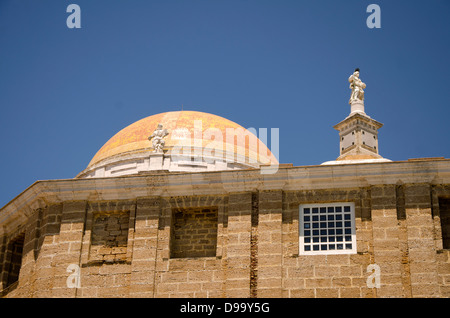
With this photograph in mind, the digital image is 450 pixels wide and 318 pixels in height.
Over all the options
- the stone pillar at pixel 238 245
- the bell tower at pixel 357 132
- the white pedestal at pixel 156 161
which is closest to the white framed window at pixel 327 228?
the stone pillar at pixel 238 245

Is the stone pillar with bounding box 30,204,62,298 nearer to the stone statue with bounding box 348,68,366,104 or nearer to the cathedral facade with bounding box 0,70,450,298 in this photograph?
the cathedral facade with bounding box 0,70,450,298

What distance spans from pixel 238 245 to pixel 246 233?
50 cm

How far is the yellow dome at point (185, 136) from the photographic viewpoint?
47438 millimetres

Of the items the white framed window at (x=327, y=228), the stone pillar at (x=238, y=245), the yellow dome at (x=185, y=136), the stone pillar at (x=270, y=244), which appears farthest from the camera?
the yellow dome at (x=185, y=136)

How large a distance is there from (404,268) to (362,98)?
1681cm

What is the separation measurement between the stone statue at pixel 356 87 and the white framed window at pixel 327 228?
1317 cm

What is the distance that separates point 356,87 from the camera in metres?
41.9

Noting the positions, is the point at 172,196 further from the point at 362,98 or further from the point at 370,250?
the point at 362,98

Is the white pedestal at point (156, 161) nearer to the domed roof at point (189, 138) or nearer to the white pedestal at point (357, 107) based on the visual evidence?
the domed roof at point (189, 138)

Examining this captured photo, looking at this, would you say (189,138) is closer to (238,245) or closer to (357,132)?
(357,132)

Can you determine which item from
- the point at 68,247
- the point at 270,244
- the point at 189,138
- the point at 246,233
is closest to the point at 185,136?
the point at 189,138

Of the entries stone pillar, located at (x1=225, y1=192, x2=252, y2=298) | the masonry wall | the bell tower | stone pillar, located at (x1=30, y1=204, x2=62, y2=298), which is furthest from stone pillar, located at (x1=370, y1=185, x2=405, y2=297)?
the bell tower

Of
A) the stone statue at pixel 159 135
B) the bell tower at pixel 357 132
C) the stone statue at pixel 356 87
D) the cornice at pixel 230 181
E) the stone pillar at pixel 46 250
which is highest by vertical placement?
the stone statue at pixel 356 87
